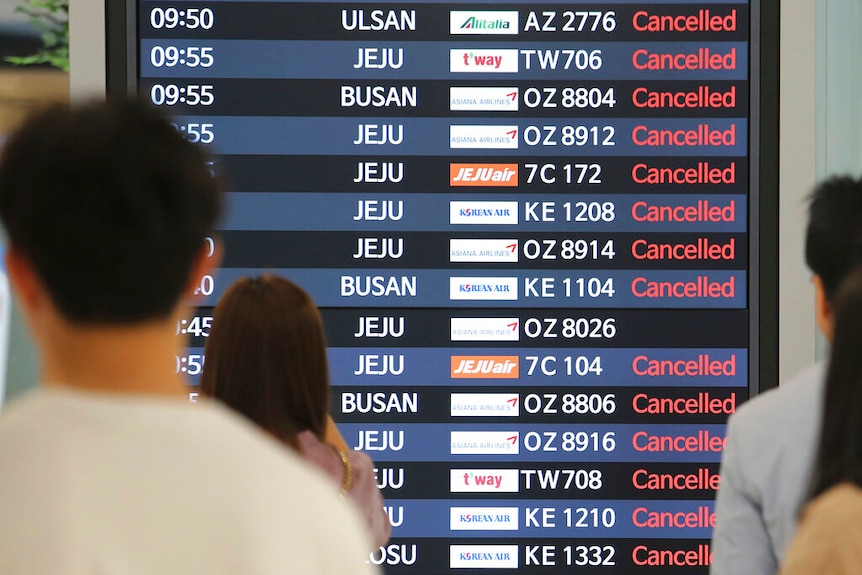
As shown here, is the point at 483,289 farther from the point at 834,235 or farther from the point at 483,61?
the point at 834,235

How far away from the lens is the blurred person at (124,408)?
0.74 metres

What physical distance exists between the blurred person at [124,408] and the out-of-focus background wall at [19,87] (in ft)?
7.08

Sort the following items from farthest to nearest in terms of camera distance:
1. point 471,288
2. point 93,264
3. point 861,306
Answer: point 471,288, point 861,306, point 93,264

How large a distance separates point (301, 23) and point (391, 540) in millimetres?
1284

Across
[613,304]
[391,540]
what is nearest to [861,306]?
[613,304]

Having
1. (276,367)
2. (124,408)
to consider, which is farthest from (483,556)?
(124,408)

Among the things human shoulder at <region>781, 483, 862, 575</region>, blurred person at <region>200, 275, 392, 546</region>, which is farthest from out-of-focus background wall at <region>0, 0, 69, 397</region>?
human shoulder at <region>781, 483, 862, 575</region>

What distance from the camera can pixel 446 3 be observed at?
273cm

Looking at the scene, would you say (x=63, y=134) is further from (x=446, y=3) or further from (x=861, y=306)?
(x=446, y=3)

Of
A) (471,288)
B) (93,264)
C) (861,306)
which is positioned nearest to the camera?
(93,264)

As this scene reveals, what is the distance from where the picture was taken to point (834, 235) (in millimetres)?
1753

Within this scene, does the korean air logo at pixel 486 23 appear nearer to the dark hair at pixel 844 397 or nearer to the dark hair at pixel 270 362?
the dark hair at pixel 270 362

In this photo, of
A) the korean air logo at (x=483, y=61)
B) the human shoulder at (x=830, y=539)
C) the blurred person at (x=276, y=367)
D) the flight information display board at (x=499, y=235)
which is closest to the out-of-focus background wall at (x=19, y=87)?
the flight information display board at (x=499, y=235)

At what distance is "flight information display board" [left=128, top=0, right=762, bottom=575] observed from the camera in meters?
2.72
